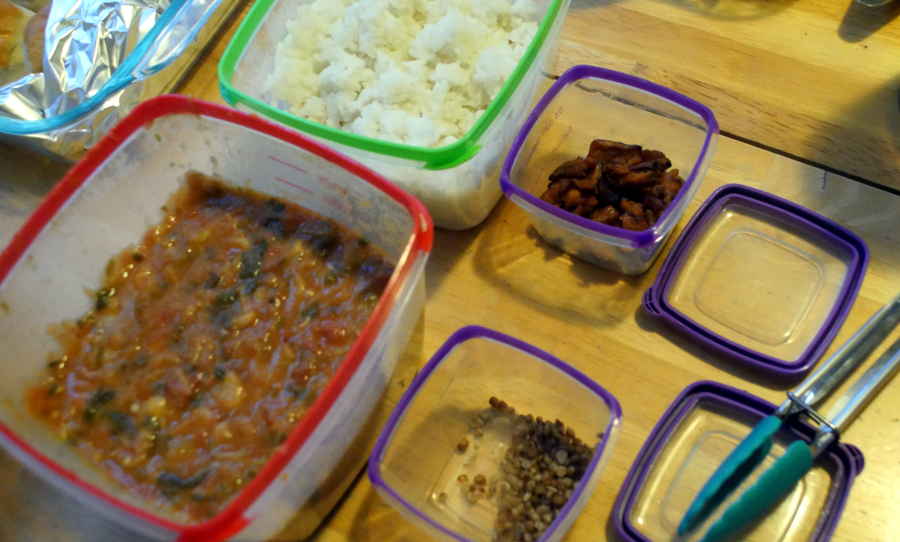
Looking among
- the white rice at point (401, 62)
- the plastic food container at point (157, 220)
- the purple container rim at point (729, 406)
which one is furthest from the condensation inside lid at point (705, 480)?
the white rice at point (401, 62)

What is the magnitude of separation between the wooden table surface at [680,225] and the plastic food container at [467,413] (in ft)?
0.13

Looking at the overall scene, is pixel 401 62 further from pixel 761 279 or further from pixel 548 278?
pixel 761 279

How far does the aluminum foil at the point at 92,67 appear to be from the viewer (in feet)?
3.50

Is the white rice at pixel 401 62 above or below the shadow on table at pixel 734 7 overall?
below

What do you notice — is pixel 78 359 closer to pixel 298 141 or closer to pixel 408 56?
pixel 298 141

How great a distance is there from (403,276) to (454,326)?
0.89 ft

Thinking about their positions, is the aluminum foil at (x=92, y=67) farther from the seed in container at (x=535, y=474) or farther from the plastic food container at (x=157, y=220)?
the seed in container at (x=535, y=474)

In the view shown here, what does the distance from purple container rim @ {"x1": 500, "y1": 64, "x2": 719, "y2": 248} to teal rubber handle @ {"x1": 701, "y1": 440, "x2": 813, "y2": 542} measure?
0.29m

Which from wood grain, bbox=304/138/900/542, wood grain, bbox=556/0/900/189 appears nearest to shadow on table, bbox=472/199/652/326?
wood grain, bbox=304/138/900/542

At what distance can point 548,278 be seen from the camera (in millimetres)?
1003

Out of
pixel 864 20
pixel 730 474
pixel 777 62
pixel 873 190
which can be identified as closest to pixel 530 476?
pixel 730 474

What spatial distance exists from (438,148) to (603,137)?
34cm

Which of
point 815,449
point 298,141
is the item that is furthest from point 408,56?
point 815,449

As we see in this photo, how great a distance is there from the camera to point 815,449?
827 mm
